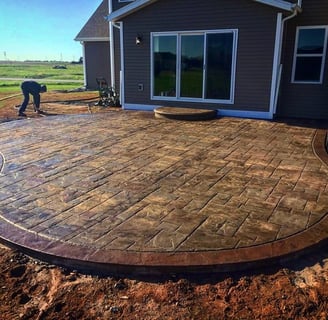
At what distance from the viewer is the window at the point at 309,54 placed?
8.34 meters

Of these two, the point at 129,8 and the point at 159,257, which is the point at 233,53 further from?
the point at 159,257

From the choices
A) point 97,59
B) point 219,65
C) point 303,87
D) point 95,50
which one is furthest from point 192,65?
point 95,50

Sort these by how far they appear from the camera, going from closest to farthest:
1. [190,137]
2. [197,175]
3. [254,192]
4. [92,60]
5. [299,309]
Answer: [299,309] → [254,192] → [197,175] → [190,137] → [92,60]

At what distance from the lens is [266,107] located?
861 cm

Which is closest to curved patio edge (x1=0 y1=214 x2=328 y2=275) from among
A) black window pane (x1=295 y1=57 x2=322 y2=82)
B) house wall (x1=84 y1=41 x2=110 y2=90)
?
black window pane (x1=295 y1=57 x2=322 y2=82)

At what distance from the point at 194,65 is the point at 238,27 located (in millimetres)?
1495

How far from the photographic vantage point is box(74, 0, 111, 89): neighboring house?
55.1 feet

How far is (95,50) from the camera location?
17.2m

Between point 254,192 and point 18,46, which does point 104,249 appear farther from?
point 18,46

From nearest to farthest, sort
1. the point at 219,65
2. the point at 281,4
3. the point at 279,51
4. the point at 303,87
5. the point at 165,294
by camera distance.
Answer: the point at 165,294 < the point at 281,4 < the point at 279,51 < the point at 303,87 < the point at 219,65

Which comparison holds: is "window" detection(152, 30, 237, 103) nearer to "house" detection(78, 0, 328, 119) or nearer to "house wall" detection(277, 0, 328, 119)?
"house" detection(78, 0, 328, 119)

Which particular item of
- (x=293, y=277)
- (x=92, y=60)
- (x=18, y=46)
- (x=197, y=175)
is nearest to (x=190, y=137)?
(x=197, y=175)

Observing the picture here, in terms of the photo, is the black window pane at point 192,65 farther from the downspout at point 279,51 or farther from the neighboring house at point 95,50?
the neighboring house at point 95,50

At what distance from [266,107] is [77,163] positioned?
18.0 feet
